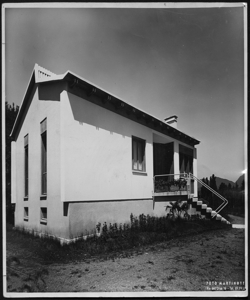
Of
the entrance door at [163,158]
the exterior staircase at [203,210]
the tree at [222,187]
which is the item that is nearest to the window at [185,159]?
the entrance door at [163,158]

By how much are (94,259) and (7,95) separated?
177 inches

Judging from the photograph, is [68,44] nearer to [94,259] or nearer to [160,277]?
[94,259]

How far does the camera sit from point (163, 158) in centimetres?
934

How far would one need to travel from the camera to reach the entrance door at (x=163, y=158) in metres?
9.09

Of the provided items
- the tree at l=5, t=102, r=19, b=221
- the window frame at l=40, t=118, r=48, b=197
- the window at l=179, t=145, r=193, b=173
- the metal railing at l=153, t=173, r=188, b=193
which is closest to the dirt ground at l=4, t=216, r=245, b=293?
the tree at l=5, t=102, r=19, b=221

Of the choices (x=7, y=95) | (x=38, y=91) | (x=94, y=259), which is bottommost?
(x=94, y=259)

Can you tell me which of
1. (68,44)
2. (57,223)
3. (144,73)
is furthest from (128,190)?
(68,44)

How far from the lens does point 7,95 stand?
464cm

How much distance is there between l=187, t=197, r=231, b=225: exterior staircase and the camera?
21.8ft

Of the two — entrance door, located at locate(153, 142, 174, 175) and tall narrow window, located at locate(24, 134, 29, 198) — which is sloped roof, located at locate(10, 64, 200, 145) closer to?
tall narrow window, located at locate(24, 134, 29, 198)

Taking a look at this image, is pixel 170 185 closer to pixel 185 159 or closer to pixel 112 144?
pixel 185 159

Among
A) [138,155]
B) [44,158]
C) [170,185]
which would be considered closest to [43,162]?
[44,158]

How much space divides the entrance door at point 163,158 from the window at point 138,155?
3.03 ft

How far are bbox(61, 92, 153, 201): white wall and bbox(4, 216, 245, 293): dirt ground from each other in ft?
5.61
